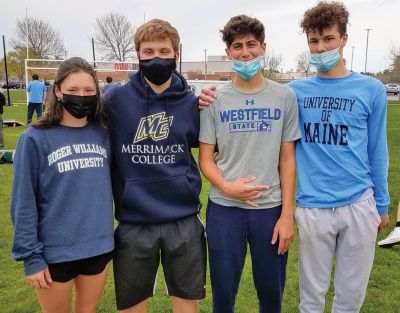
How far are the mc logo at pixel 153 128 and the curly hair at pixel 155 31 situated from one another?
48 centimetres

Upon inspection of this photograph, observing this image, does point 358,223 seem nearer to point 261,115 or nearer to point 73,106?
point 261,115

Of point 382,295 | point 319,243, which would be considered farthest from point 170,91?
point 382,295

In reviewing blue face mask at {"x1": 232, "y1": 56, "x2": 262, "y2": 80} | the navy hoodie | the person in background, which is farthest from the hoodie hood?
blue face mask at {"x1": 232, "y1": 56, "x2": 262, "y2": 80}

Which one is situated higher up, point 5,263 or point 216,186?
point 216,186

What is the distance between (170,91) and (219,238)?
1025 mm

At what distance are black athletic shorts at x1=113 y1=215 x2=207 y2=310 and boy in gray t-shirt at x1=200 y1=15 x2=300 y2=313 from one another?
0.14 metres

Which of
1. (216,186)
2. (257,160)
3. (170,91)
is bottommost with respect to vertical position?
(216,186)

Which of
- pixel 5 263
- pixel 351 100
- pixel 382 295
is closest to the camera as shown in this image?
pixel 351 100

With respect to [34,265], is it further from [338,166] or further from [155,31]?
[338,166]

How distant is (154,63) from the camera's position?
2434 millimetres

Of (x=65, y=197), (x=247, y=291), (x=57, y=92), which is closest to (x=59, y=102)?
(x=57, y=92)

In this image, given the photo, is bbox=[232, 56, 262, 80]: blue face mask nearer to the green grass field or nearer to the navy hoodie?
the navy hoodie

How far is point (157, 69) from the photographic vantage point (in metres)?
2.46

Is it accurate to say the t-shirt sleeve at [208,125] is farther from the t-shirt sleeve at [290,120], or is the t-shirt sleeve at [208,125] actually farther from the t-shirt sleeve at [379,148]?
the t-shirt sleeve at [379,148]
